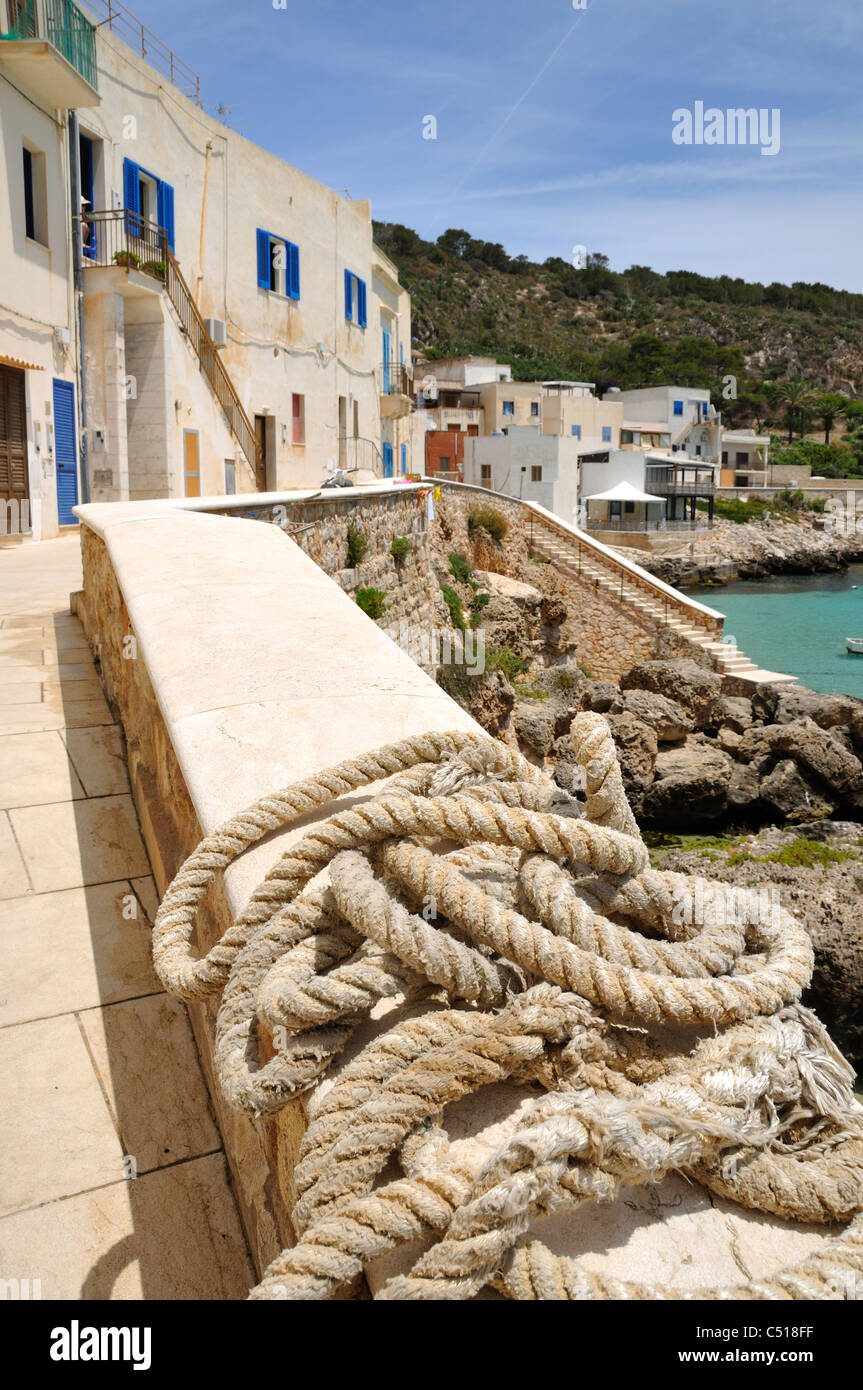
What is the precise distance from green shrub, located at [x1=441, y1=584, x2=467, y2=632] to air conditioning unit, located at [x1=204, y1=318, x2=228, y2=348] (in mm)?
6659

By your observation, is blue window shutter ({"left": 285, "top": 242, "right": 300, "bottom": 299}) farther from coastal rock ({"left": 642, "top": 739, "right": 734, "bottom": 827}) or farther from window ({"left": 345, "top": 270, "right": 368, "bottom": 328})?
coastal rock ({"left": 642, "top": 739, "right": 734, "bottom": 827})

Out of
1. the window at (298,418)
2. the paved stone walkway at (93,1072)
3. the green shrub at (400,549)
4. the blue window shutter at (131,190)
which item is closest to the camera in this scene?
the paved stone walkway at (93,1072)

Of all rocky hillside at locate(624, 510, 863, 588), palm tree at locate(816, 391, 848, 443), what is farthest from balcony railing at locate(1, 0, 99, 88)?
palm tree at locate(816, 391, 848, 443)

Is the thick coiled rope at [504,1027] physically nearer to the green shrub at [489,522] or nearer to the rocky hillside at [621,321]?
the green shrub at [489,522]

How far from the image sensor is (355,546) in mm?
10773

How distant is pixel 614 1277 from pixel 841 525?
60510 mm

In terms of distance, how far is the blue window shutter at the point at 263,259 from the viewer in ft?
67.5

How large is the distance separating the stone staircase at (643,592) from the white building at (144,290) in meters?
7.03

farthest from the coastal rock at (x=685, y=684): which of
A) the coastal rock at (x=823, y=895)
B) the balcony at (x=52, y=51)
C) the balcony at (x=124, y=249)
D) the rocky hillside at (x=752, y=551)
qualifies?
the rocky hillside at (x=752, y=551)

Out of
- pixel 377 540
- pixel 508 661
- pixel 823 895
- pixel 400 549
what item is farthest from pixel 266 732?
pixel 508 661

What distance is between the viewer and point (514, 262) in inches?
3875

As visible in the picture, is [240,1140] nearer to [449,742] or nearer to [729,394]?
[449,742]

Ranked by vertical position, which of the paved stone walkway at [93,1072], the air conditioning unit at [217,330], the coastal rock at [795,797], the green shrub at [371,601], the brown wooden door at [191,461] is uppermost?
the air conditioning unit at [217,330]

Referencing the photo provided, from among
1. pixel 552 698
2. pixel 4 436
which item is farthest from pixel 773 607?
pixel 4 436
